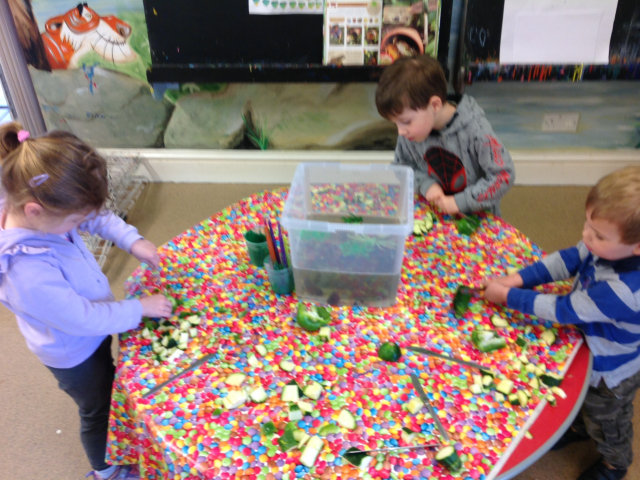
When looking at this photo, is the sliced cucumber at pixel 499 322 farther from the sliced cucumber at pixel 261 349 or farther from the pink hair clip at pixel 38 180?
the pink hair clip at pixel 38 180

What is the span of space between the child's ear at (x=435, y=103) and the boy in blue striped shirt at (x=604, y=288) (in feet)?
1.68

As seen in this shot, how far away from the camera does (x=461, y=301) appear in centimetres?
95

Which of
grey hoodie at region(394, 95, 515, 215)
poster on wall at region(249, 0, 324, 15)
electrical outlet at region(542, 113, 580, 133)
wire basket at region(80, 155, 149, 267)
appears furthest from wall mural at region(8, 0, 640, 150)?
grey hoodie at region(394, 95, 515, 215)

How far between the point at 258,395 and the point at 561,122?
2.46 m

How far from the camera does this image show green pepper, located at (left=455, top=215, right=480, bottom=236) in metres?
1.18

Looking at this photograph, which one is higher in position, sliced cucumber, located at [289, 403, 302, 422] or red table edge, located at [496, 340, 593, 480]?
sliced cucumber, located at [289, 403, 302, 422]

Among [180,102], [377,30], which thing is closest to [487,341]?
[377,30]

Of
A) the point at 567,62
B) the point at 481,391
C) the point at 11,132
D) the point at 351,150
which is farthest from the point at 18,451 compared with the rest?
the point at 567,62

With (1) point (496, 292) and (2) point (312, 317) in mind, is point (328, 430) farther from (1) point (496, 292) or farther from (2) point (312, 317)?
(1) point (496, 292)

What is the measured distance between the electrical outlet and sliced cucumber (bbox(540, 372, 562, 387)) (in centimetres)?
213

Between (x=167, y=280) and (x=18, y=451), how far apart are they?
0.93m

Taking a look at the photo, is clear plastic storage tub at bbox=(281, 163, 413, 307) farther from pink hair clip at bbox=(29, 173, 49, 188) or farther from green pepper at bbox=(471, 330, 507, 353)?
pink hair clip at bbox=(29, 173, 49, 188)

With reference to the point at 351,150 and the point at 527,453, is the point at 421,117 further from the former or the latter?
the point at 351,150

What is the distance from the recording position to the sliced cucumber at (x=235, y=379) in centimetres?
80
